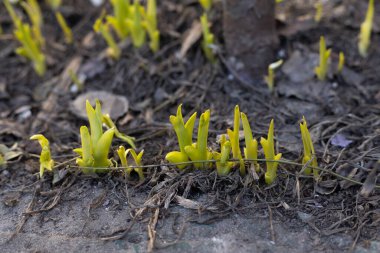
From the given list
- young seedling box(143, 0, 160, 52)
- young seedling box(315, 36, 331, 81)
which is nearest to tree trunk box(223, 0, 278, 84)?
young seedling box(315, 36, 331, 81)

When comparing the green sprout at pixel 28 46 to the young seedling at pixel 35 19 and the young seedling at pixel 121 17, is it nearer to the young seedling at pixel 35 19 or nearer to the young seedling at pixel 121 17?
the young seedling at pixel 35 19

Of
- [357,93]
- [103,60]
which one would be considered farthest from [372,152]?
[103,60]

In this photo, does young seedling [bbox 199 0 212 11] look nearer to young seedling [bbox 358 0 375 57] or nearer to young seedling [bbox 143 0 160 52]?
young seedling [bbox 143 0 160 52]

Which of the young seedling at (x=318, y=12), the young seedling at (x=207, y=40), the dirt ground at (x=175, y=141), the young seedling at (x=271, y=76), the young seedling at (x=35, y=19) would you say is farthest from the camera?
the young seedling at (x=35, y=19)

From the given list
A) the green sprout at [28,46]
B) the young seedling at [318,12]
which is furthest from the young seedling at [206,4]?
the green sprout at [28,46]

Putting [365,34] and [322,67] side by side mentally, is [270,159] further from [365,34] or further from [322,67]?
[365,34]

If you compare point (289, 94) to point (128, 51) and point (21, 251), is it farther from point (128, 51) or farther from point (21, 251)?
point (21, 251)
